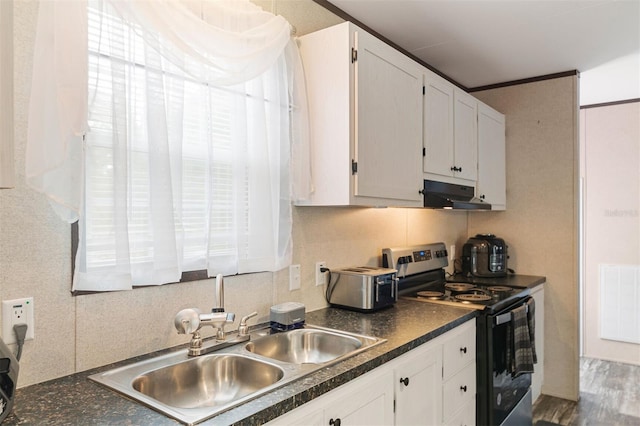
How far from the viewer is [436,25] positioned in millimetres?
2609

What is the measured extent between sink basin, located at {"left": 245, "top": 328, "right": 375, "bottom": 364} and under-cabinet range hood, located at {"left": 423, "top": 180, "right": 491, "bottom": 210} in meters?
0.99

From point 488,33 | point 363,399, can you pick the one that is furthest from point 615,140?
point 363,399

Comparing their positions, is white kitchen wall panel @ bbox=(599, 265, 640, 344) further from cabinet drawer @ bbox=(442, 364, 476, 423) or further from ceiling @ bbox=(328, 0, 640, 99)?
cabinet drawer @ bbox=(442, 364, 476, 423)

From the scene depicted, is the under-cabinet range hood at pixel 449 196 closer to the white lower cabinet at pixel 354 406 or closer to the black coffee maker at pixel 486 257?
the black coffee maker at pixel 486 257

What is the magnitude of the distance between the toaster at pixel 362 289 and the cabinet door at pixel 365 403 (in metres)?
0.56

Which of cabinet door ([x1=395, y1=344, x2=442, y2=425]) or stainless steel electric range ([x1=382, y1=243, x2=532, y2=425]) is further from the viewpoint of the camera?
stainless steel electric range ([x1=382, y1=243, x2=532, y2=425])

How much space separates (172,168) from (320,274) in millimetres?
986

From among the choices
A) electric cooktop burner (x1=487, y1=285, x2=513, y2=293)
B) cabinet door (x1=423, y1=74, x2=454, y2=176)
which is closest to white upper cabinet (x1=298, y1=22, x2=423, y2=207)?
cabinet door (x1=423, y1=74, x2=454, y2=176)

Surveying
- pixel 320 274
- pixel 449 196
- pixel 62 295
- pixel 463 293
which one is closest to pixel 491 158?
pixel 449 196

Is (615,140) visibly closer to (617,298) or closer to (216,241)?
(617,298)

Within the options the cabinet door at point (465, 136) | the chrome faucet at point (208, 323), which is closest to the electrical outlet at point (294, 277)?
the chrome faucet at point (208, 323)

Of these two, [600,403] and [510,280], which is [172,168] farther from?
[600,403]

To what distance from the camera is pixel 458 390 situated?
2.14m

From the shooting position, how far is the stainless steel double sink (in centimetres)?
130
